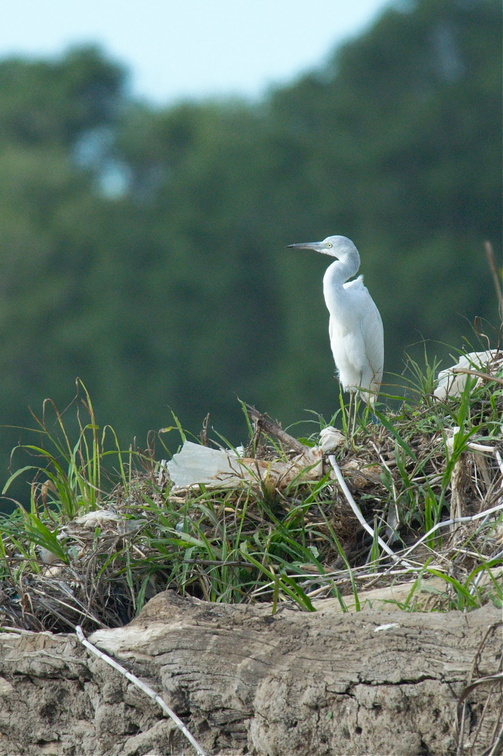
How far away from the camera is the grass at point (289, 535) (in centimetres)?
216

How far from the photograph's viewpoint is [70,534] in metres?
2.48

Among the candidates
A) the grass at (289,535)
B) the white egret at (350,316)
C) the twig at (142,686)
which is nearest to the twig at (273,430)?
the grass at (289,535)

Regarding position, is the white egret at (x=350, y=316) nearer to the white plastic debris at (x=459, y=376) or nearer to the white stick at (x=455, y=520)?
the white plastic debris at (x=459, y=376)

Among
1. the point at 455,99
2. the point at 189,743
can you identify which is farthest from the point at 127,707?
the point at 455,99

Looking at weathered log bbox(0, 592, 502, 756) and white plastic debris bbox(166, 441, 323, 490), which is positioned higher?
white plastic debris bbox(166, 441, 323, 490)

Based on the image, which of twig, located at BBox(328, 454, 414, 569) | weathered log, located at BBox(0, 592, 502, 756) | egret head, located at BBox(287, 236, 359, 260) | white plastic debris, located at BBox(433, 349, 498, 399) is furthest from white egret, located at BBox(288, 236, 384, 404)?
weathered log, located at BBox(0, 592, 502, 756)

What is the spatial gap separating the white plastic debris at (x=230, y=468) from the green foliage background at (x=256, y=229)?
14821mm

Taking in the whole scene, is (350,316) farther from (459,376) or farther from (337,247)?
(459,376)

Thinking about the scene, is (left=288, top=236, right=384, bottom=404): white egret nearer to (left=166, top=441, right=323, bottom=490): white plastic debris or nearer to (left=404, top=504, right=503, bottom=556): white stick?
(left=166, top=441, right=323, bottom=490): white plastic debris

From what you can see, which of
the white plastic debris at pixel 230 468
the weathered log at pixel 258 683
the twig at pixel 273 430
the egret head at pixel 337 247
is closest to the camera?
the weathered log at pixel 258 683

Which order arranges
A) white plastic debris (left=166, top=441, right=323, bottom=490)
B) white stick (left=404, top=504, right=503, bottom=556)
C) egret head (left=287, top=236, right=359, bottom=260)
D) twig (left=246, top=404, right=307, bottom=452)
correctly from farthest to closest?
egret head (left=287, top=236, right=359, bottom=260) → twig (left=246, top=404, right=307, bottom=452) → white plastic debris (left=166, top=441, right=323, bottom=490) → white stick (left=404, top=504, right=503, bottom=556)

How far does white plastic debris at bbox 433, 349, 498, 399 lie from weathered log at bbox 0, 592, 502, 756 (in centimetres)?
83

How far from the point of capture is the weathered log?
1.67m

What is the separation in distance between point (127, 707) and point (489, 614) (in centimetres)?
74
